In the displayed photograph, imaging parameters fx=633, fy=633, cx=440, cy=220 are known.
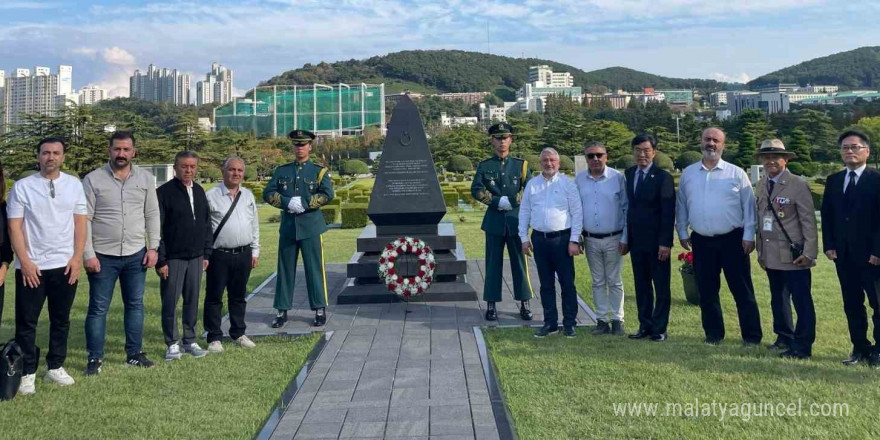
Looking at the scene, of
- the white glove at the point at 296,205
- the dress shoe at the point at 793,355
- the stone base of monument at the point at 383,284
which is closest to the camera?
the dress shoe at the point at 793,355

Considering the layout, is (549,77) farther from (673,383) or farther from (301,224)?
(673,383)

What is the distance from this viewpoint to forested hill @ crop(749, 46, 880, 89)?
138 m

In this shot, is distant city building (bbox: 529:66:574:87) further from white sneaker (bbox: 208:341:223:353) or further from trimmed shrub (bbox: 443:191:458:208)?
white sneaker (bbox: 208:341:223:353)

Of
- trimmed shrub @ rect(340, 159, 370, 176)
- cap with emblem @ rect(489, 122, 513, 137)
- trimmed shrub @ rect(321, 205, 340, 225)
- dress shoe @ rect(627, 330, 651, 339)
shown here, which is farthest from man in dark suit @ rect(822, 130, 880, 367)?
trimmed shrub @ rect(340, 159, 370, 176)

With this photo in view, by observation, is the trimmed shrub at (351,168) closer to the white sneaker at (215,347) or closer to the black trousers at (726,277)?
the white sneaker at (215,347)

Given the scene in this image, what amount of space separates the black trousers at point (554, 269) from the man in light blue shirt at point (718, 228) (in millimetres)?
888

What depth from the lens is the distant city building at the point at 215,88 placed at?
504 ft

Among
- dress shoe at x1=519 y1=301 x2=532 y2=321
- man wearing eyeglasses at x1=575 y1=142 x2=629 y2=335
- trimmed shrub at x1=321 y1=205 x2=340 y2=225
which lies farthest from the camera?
trimmed shrub at x1=321 y1=205 x2=340 y2=225

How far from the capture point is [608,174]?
4855 millimetres

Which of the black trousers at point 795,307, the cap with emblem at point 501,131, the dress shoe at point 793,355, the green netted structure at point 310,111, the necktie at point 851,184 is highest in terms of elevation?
the green netted structure at point 310,111

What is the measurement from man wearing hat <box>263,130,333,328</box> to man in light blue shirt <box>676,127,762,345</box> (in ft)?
9.52

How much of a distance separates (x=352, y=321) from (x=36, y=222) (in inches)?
102
